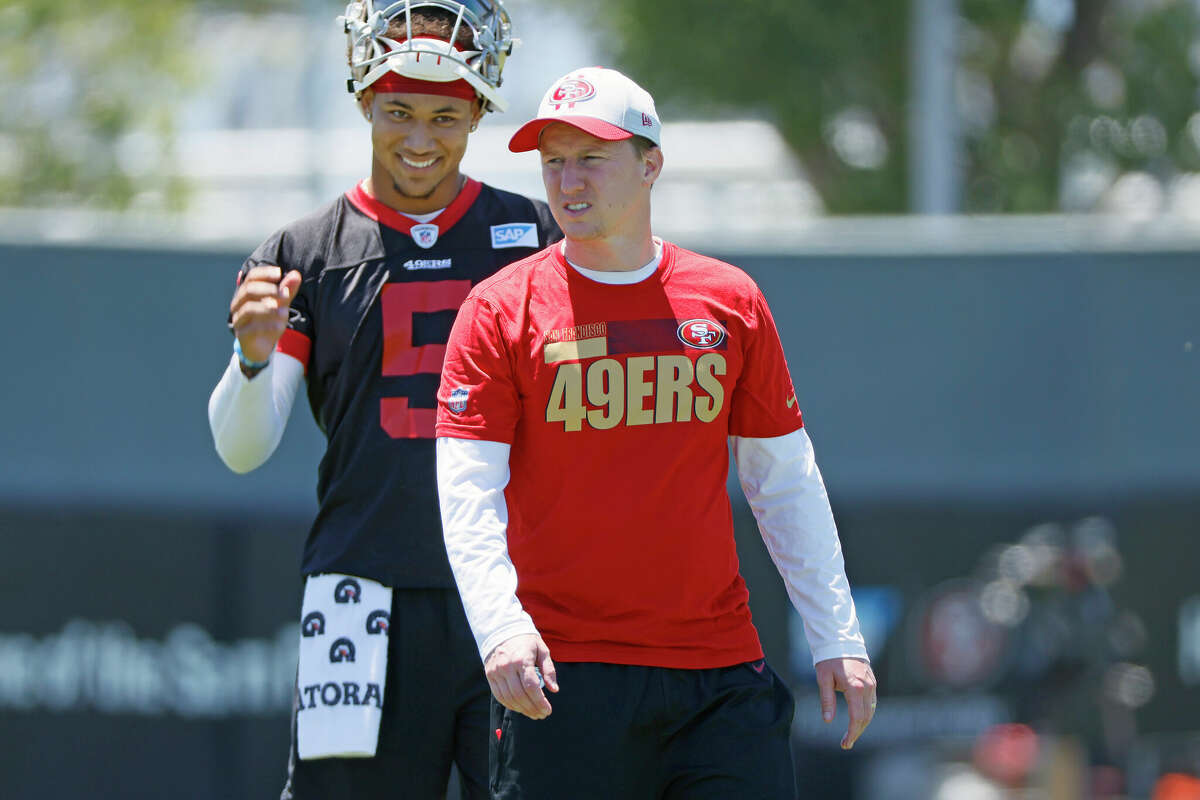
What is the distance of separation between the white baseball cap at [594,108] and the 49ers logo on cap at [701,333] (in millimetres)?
374

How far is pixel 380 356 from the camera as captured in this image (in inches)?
130

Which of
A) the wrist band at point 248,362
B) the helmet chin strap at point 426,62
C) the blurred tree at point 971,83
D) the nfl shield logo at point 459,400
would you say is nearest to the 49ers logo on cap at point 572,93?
the helmet chin strap at point 426,62

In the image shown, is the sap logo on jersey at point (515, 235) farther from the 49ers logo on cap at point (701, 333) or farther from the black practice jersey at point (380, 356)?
the 49ers logo on cap at point (701, 333)

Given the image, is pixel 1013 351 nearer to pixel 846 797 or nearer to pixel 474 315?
pixel 846 797

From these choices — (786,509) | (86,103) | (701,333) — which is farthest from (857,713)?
(86,103)

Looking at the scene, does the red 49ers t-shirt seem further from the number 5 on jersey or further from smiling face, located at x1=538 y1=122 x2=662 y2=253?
the number 5 on jersey

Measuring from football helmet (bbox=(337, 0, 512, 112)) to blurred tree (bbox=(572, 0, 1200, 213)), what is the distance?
10556 mm

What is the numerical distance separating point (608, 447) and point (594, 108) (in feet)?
2.08

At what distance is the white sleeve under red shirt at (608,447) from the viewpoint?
2822mm

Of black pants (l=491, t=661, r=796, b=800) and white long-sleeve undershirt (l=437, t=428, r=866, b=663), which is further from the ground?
white long-sleeve undershirt (l=437, t=428, r=866, b=663)

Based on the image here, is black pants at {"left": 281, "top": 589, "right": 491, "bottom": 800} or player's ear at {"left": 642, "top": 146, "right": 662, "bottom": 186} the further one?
black pants at {"left": 281, "top": 589, "right": 491, "bottom": 800}

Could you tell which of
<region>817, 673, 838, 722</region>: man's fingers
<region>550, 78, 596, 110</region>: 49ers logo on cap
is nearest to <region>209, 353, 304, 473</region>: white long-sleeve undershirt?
<region>550, 78, 596, 110</region>: 49ers logo on cap

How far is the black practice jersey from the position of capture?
3.28 m

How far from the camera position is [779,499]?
303 cm
